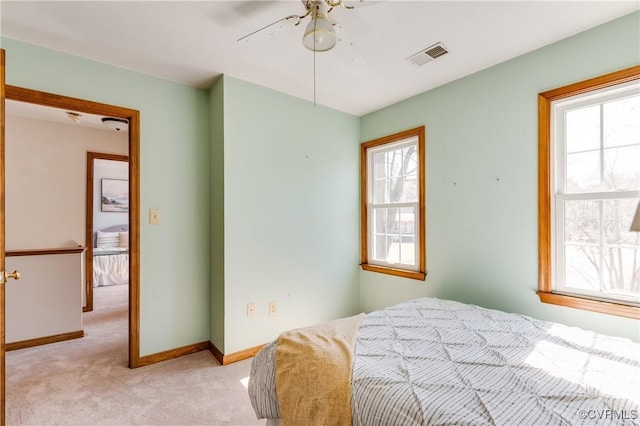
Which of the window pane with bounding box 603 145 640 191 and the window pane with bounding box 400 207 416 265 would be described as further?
the window pane with bounding box 400 207 416 265

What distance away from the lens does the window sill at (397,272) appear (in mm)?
2959

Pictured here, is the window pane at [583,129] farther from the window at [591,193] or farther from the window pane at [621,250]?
the window pane at [621,250]

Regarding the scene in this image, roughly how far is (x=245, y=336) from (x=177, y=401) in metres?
0.75

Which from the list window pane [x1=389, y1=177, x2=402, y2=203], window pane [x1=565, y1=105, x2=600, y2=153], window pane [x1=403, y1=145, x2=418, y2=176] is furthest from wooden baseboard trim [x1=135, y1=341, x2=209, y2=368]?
window pane [x1=565, y1=105, x2=600, y2=153]

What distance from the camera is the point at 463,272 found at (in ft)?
8.63

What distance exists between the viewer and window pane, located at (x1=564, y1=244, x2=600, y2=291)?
2.01 m

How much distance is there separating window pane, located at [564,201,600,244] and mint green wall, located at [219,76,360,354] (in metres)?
1.97

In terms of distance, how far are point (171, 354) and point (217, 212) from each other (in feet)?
4.24

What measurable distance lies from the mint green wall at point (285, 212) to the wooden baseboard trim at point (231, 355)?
1.9 inches

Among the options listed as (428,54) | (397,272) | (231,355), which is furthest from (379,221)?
(231,355)

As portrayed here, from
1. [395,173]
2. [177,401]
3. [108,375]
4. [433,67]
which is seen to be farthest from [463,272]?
[108,375]

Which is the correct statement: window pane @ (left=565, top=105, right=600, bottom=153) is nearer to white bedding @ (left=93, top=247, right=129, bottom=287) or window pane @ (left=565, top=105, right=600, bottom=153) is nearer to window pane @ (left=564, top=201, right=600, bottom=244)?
window pane @ (left=564, top=201, right=600, bottom=244)

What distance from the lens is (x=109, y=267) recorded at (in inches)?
224

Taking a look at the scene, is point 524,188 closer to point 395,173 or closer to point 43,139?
point 395,173
